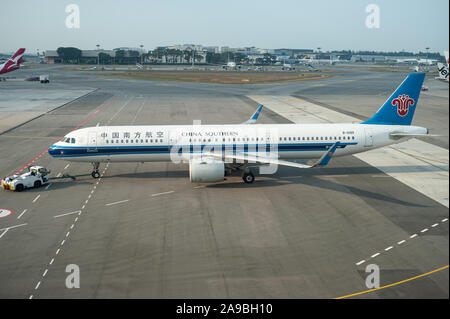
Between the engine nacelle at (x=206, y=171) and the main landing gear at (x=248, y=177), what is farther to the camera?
the main landing gear at (x=248, y=177)

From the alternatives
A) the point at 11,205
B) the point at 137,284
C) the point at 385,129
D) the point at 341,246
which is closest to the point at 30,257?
the point at 137,284

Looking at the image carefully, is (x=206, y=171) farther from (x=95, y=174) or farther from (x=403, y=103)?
(x=403, y=103)

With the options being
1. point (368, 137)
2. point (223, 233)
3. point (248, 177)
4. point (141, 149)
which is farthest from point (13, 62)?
point (223, 233)

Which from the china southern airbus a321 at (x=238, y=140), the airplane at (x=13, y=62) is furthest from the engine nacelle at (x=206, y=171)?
the airplane at (x=13, y=62)

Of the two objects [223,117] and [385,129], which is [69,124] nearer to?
[223,117]

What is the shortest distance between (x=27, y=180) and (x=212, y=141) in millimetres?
17044

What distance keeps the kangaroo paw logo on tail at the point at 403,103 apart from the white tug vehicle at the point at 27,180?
111 ft

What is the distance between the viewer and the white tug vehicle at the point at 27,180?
31795 mm

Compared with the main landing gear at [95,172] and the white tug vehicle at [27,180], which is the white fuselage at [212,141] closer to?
the main landing gear at [95,172]

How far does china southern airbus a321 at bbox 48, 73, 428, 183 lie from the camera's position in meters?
34.0

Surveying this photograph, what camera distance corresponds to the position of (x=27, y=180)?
3234cm

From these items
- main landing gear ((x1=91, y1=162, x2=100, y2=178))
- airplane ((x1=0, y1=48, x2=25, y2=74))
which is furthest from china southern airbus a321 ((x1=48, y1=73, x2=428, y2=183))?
airplane ((x1=0, y1=48, x2=25, y2=74))

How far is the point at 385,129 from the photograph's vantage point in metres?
34.7

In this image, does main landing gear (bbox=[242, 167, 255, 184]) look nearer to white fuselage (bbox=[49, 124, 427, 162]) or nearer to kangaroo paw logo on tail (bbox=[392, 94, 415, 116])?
white fuselage (bbox=[49, 124, 427, 162])
